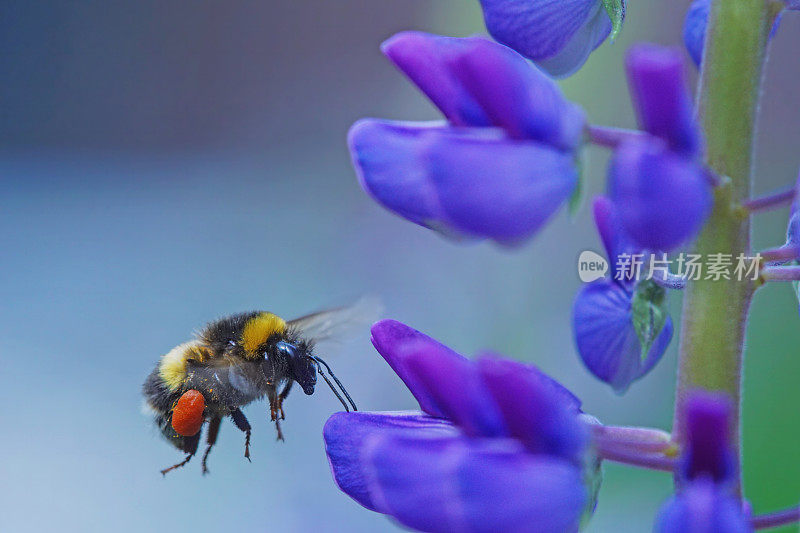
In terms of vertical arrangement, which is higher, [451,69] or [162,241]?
[451,69]

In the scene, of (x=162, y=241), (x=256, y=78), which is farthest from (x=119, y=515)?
(x=256, y=78)

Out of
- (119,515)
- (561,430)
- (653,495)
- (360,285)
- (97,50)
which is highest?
(97,50)

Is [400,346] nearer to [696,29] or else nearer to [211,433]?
[696,29]

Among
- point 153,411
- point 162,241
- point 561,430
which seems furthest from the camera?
point 162,241

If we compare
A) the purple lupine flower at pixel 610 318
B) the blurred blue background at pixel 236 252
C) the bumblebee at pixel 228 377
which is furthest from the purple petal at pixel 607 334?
the blurred blue background at pixel 236 252

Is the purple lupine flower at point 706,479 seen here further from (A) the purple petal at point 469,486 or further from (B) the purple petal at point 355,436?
(B) the purple petal at point 355,436

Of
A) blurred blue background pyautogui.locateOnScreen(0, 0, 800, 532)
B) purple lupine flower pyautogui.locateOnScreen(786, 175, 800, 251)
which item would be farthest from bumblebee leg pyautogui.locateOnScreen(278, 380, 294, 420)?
blurred blue background pyautogui.locateOnScreen(0, 0, 800, 532)

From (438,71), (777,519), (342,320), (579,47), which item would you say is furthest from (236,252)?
(777,519)

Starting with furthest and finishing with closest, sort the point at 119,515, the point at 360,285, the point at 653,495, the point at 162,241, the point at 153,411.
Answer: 1. the point at 162,241
2. the point at 360,285
3. the point at 119,515
4. the point at 653,495
5. the point at 153,411

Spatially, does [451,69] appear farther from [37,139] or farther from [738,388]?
[37,139]
